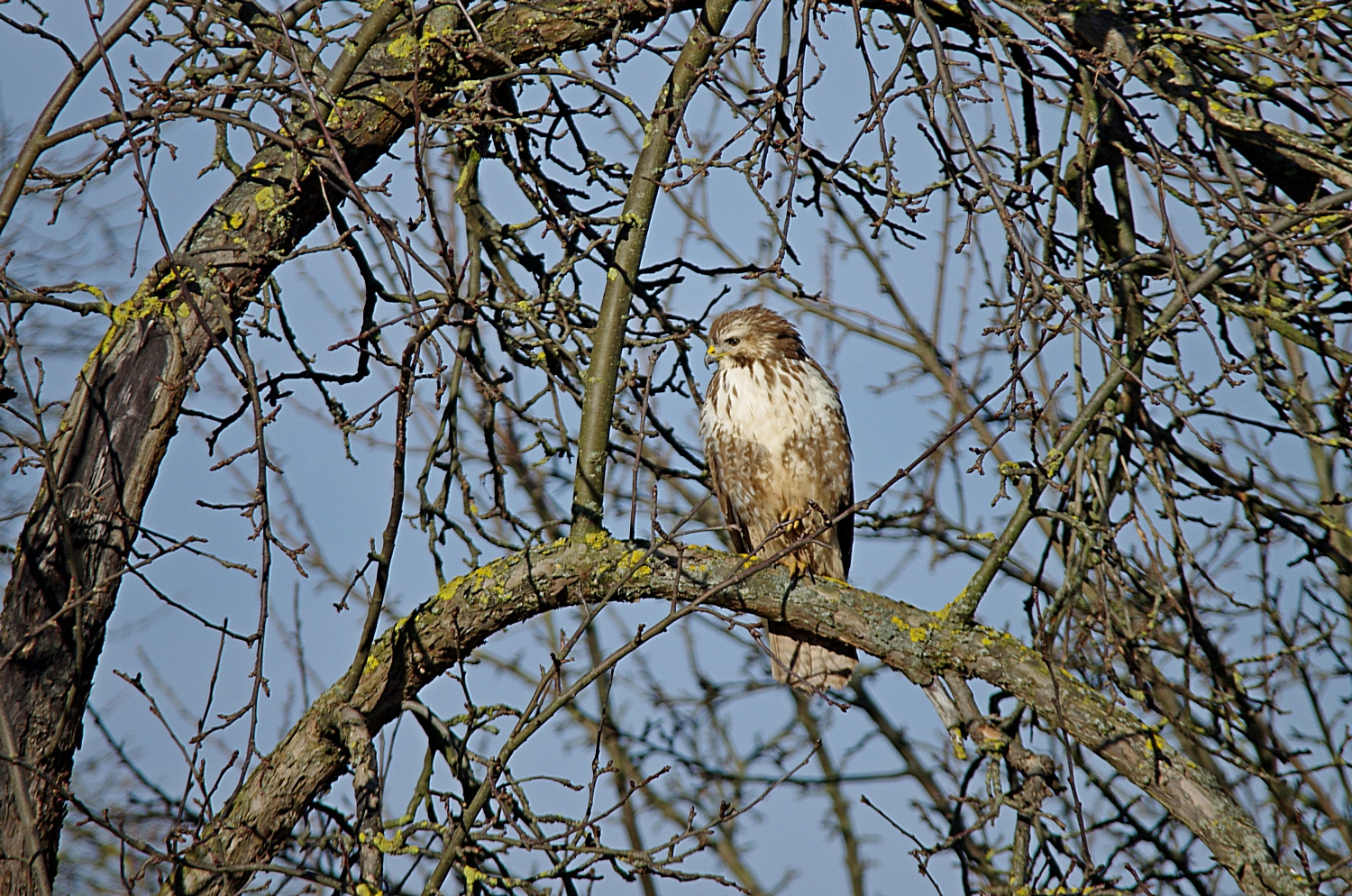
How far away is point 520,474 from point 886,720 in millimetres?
2721

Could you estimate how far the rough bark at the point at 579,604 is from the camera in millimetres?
3074

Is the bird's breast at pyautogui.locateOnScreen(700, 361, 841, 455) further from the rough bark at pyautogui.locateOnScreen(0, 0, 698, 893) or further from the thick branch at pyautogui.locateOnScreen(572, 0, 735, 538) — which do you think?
the rough bark at pyautogui.locateOnScreen(0, 0, 698, 893)

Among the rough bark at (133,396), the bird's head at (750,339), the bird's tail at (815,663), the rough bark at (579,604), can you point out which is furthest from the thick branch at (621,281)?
the bird's tail at (815,663)

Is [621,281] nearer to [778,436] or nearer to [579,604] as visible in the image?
[579,604]

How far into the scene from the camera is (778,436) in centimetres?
465

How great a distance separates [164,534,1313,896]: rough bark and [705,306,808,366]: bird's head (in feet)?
5.09

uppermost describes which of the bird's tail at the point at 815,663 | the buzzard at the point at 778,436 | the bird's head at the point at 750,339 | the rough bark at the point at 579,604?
the bird's head at the point at 750,339

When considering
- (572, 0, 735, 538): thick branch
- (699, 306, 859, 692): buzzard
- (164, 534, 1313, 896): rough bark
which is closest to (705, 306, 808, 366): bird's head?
(699, 306, 859, 692): buzzard

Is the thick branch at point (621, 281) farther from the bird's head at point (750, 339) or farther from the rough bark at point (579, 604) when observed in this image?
the bird's head at point (750, 339)

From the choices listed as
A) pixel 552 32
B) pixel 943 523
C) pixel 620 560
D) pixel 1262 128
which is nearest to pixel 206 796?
pixel 620 560

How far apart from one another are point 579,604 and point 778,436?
63.5 inches

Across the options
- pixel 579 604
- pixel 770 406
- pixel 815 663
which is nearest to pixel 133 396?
pixel 579 604

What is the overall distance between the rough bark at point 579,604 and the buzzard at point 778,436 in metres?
1.24

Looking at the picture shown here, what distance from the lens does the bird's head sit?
4758 millimetres
